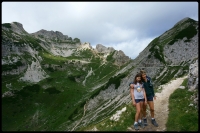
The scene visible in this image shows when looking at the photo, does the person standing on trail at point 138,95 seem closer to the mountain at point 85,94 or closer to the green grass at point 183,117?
the green grass at point 183,117

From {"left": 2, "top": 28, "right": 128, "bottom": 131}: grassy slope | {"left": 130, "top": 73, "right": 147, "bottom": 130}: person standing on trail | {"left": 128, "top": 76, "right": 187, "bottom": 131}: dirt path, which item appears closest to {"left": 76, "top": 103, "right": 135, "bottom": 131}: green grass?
{"left": 128, "top": 76, "right": 187, "bottom": 131}: dirt path

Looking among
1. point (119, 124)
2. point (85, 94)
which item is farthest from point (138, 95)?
point (85, 94)

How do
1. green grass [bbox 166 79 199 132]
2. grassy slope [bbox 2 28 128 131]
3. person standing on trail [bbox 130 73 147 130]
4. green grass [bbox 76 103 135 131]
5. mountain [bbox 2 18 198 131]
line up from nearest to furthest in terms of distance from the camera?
1. green grass [bbox 166 79 199 132]
2. person standing on trail [bbox 130 73 147 130]
3. green grass [bbox 76 103 135 131]
4. mountain [bbox 2 18 198 131]
5. grassy slope [bbox 2 28 128 131]

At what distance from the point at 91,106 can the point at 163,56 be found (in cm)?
4803

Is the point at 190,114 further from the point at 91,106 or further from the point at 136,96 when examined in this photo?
the point at 91,106

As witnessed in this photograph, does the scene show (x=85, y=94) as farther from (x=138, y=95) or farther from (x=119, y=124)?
(x=138, y=95)


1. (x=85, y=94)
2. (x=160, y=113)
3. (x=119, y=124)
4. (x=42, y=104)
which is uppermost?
(x=160, y=113)

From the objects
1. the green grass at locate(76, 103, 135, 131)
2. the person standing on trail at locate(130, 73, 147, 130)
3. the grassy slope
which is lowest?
the grassy slope

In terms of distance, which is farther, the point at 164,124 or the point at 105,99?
the point at 105,99

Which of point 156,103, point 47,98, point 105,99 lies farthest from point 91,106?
point 156,103

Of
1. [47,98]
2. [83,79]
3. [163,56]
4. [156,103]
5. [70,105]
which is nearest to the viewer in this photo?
[156,103]

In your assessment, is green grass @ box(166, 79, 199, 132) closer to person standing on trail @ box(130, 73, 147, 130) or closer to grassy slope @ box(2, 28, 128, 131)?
person standing on trail @ box(130, 73, 147, 130)

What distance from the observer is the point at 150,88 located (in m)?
19.8

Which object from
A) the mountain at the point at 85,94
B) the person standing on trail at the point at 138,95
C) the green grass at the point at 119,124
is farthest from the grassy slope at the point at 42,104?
the person standing on trail at the point at 138,95
